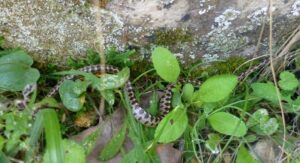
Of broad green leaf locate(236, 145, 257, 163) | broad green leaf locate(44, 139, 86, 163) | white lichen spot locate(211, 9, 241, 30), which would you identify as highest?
white lichen spot locate(211, 9, 241, 30)

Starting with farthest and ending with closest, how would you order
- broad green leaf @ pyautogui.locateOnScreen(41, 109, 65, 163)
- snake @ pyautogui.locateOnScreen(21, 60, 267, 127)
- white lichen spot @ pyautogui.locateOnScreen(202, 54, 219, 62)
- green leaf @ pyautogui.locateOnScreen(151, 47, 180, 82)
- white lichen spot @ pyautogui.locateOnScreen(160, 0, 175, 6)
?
white lichen spot @ pyautogui.locateOnScreen(202, 54, 219, 62), snake @ pyautogui.locateOnScreen(21, 60, 267, 127), green leaf @ pyautogui.locateOnScreen(151, 47, 180, 82), white lichen spot @ pyautogui.locateOnScreen(160, 0, 175, 6), broad green leaf @ pyautogui.locateOnScreen(41, 109, 65, 163)

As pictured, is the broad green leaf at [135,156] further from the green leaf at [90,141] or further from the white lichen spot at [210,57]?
the white lichen spot at [210,57]

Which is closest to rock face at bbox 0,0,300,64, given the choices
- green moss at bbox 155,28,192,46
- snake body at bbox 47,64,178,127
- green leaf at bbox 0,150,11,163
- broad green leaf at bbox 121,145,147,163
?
green moss at bbox 155,28,192,46

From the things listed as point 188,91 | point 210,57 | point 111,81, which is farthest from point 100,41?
point 210,57

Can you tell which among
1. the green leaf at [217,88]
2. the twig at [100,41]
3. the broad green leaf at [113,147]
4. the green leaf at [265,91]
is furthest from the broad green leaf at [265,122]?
the twig at [100,41]

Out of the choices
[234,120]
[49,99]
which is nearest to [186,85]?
[234,120]

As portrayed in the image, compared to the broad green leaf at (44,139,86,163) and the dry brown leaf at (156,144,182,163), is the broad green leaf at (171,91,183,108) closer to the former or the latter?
the dry brown leaf at (156,144,182,163)

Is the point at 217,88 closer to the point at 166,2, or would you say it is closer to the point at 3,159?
the point at 166,2
